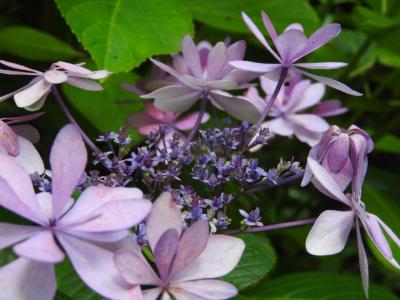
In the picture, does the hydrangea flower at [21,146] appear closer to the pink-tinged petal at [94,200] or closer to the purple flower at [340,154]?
the pink-tinged petal at [94,200]

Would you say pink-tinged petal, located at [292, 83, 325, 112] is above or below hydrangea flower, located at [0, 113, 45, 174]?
above

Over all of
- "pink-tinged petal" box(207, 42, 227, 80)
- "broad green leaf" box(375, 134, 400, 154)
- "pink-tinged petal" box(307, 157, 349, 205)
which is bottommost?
"pink-tinged petal" box(307, 157, 349, 205)

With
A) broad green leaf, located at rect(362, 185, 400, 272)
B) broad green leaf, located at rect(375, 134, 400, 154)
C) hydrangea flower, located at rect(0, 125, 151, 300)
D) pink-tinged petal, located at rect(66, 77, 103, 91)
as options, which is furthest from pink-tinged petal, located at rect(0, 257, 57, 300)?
broad green leaf, located at rect(375, 134, 400, 154)

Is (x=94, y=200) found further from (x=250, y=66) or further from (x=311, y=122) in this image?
(x=311, y=122)

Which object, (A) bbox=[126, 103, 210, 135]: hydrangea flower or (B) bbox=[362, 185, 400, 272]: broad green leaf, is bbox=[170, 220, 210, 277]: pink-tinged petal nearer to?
(A) bbox=[126, 103, 210, 135]: hydrangea flower

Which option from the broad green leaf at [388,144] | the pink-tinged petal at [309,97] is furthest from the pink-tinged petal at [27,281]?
the broad green leaf at [388,144]

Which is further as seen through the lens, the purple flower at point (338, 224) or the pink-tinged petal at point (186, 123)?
the pink-tinged petal at point (186, 123)

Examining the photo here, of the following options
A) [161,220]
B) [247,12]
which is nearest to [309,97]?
[247,12]
